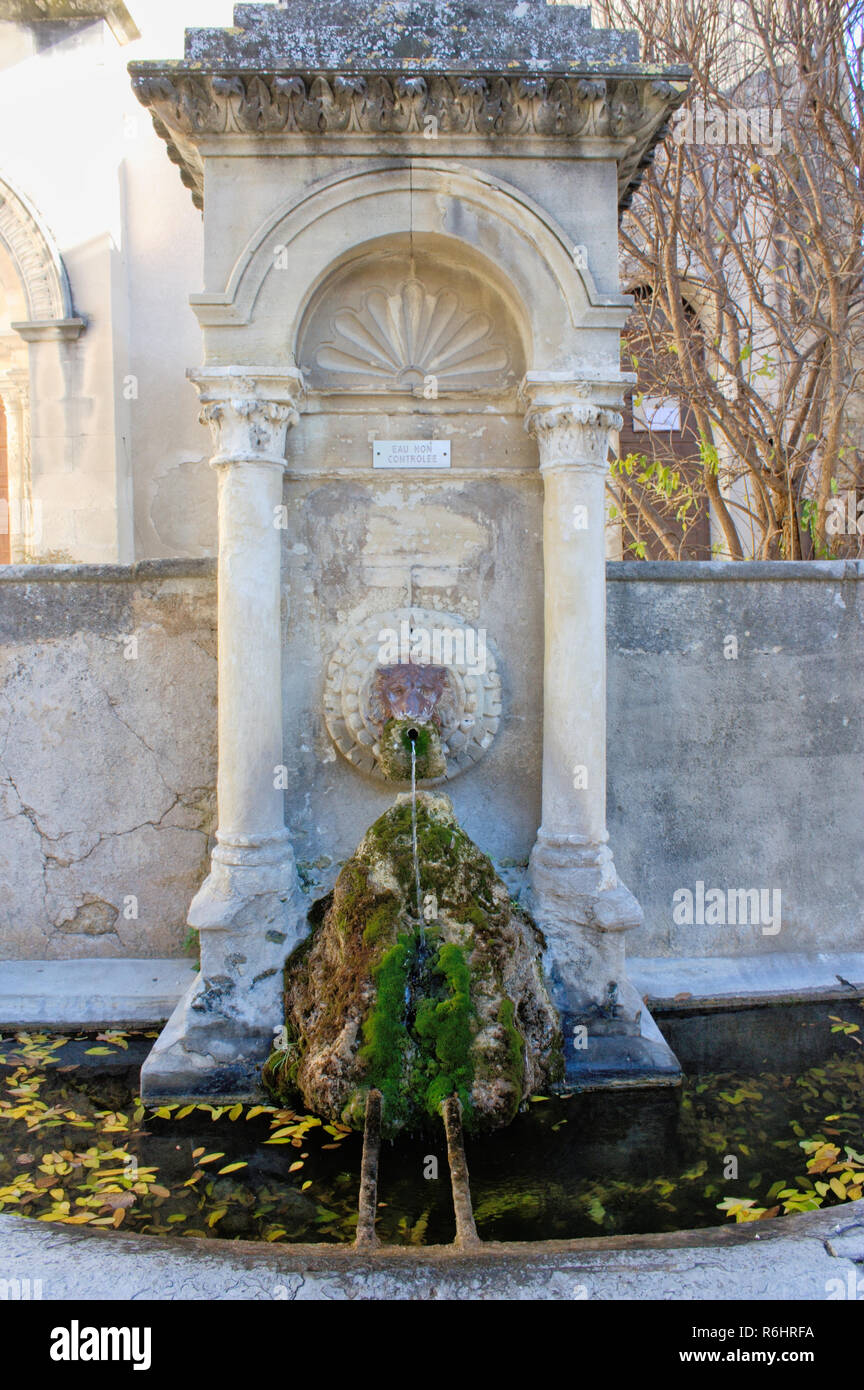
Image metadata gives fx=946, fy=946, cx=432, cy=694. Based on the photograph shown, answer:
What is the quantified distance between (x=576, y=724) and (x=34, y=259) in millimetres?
6752

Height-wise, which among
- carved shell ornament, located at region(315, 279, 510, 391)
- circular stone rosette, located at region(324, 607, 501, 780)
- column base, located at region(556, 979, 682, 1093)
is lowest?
column base, located at region(556, 979, 682, 1093)

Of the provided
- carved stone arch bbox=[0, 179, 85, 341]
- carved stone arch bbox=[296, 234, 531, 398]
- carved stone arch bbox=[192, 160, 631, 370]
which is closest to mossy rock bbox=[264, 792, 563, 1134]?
carved stone arch bbox=[296, 234, 531, 398]

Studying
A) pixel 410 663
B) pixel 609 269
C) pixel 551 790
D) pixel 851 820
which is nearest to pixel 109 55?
pixel 609 269

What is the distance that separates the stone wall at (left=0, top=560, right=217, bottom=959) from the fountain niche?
2.14ft

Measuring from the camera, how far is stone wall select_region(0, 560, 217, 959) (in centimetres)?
427

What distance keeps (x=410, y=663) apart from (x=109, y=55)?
7440mm

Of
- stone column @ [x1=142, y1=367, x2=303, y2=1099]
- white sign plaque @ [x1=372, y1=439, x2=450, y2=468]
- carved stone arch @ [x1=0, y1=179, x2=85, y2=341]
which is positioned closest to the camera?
A: stone column @ [x1=142, y1=367, x2=303, y2=1099]

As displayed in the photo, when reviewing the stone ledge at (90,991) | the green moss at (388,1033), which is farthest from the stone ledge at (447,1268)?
the stone ledge at (90,991)

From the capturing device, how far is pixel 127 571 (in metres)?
4.29

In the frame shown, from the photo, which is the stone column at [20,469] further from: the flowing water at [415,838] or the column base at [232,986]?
the flowing water at [415,838]

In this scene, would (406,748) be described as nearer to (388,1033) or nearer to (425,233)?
(388,1033)

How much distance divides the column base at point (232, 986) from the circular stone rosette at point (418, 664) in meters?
0.53

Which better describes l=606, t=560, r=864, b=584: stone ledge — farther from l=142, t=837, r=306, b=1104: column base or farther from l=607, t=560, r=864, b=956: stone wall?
l=142, t=837, r=306, b=1104: column base

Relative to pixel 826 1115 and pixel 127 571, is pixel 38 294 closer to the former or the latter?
pixel 127 571
